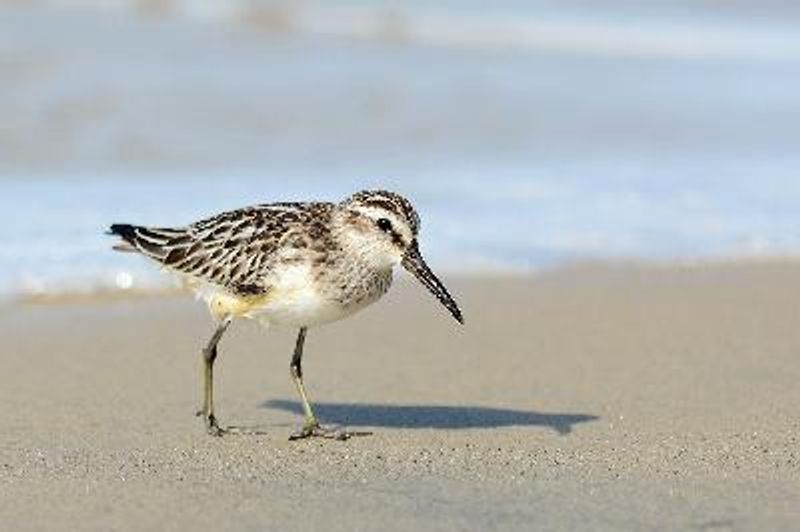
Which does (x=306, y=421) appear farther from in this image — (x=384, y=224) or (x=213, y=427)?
(x=384, y=224)

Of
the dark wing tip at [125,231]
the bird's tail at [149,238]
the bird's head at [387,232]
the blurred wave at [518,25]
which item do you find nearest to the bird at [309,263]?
the bird's head at [387,232]

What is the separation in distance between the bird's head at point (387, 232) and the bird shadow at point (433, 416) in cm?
72

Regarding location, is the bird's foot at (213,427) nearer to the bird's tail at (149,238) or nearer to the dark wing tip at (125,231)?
the bird's tail at (149,238)

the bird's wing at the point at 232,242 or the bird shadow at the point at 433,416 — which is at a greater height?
the bird's wing at the point at 232,242

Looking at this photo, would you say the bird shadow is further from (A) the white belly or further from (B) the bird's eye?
(B) the bird's eye

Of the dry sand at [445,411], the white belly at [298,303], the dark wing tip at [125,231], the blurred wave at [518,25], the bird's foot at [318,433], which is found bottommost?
the bird's foot at [318,433]

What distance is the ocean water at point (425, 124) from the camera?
1246cm

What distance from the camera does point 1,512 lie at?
6621 mm

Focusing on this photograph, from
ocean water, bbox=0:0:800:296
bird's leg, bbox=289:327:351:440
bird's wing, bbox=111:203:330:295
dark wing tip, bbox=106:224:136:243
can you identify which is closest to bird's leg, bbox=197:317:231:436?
bird's wing, bbox=111:203:330:295

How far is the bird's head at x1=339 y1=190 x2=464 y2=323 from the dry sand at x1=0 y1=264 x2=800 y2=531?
2.40 feet

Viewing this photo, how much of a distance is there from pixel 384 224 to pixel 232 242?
0.73m

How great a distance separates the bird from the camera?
8.16 m

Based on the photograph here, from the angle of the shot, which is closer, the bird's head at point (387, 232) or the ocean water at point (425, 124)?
the bird's head at point (387, 232)

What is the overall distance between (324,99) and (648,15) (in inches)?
287
